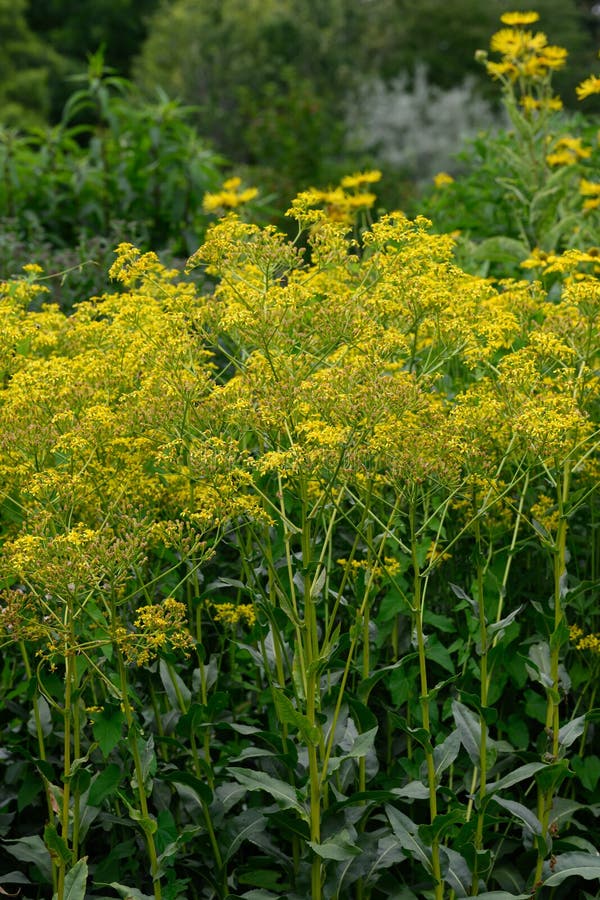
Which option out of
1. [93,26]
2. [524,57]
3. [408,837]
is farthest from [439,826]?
[93,26]

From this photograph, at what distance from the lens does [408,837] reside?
3467 millimetres

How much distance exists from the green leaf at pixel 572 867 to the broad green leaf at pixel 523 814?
0.15 metres

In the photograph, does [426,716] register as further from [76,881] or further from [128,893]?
[76,881]

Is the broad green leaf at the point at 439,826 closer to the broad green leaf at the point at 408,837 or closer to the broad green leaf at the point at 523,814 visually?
the broad green leaf at the point at 408,837

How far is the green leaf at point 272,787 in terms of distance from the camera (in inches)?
132

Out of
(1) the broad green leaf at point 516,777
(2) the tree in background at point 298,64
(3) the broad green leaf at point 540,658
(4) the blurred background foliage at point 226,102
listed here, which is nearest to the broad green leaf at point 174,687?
(1) the broad green leaf at point 516,777

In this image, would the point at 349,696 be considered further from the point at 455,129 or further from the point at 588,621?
the point at 455,129

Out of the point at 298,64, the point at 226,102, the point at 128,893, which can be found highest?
the point at 128,893

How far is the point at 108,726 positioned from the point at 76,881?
1.44 ft

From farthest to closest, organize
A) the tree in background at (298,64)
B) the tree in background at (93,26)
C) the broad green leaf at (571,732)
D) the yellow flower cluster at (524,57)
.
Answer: the tree in background at (93,26), the tree in background at (298,64), the yellow flower cluster at (524,57), the broad green leaf at (571,732)

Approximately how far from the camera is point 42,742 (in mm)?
3762

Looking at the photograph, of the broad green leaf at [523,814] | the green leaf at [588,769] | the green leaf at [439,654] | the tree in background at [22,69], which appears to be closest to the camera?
the broad green leaf at [523,814]

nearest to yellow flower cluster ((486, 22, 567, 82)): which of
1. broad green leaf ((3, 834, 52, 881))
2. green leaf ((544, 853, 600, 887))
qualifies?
green leaf ((544, 853, 600, 887))

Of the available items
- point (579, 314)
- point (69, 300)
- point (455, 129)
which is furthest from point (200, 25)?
point (579, 314)
